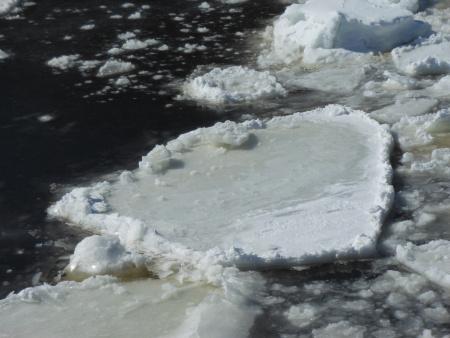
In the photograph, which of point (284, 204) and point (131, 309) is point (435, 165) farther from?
point (131, 309)

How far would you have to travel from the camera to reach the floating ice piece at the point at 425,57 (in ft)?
24.5

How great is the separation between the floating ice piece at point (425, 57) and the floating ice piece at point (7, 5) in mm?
5247

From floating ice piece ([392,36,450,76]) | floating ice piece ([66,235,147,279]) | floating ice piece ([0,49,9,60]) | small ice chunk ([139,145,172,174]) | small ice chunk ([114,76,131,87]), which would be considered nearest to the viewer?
floating ice piece ([66,235,147,279])

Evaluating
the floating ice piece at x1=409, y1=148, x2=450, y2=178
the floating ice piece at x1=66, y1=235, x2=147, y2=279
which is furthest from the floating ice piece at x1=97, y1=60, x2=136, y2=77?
the floating ice piece at x1=66, y1=235, x2=147, y2=279

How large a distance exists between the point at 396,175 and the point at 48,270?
96.6 inches

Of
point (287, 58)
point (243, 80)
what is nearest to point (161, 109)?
point (243, 80)

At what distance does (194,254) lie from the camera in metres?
4.87

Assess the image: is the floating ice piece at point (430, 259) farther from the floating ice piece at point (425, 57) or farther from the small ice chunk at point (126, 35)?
the small ice chunk at point (126, 35)

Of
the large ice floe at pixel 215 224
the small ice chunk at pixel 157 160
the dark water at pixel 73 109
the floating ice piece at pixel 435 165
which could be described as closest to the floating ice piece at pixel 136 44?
the dark water at pixel 73 109

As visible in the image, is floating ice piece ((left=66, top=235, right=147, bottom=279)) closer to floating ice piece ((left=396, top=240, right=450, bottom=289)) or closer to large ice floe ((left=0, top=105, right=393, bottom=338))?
large ice floe ((left=0, top=105, right=393, bottom=338))

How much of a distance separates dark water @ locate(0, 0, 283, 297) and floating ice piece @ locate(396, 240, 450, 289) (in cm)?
205

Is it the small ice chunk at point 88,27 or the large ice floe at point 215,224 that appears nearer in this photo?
the large ice floe at point 215,224

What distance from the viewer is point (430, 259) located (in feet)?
15.4

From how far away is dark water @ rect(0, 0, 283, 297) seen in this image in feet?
17.9
